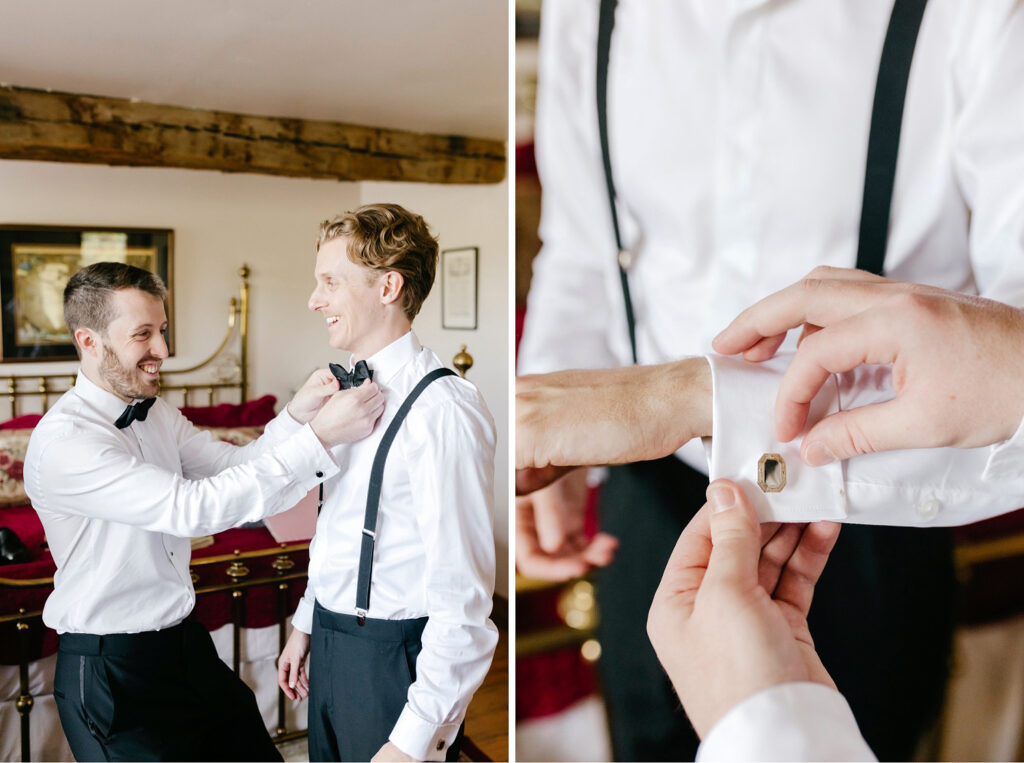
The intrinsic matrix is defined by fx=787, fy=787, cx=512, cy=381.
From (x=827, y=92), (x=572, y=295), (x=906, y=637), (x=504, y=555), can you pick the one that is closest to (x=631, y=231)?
(x=572, y=295)

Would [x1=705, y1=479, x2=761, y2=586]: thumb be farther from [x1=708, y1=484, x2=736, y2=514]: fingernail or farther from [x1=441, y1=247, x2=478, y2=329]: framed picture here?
[x1=441, y1=247, x2=478, y2=329]: framed picture

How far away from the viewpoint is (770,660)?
0.80 metres

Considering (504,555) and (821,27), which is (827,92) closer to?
(821,27)

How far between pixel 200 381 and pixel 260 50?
668mm

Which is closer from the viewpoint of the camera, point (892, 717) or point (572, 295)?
point (572, 295)

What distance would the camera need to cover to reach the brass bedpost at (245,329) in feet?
3.84

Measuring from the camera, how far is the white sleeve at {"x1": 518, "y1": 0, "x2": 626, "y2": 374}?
37.1 inches

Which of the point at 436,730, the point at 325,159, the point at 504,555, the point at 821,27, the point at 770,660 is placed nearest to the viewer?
the point at 770,660

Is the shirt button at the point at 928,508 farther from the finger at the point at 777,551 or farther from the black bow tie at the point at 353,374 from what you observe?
the black bow tie at the point at 353,374

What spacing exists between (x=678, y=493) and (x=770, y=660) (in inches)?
9.4

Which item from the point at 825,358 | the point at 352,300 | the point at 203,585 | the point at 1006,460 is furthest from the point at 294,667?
the point at 1006,460

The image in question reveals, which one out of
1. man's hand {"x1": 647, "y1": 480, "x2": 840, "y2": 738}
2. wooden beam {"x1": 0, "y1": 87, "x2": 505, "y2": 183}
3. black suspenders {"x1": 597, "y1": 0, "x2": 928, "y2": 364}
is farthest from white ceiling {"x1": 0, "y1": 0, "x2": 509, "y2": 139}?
man's hand {"x1": 647, "y1": 480, "x2": 840, "y2": 738}

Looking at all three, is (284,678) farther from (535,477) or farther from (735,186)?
(735,186)

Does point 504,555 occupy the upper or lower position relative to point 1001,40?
lower
